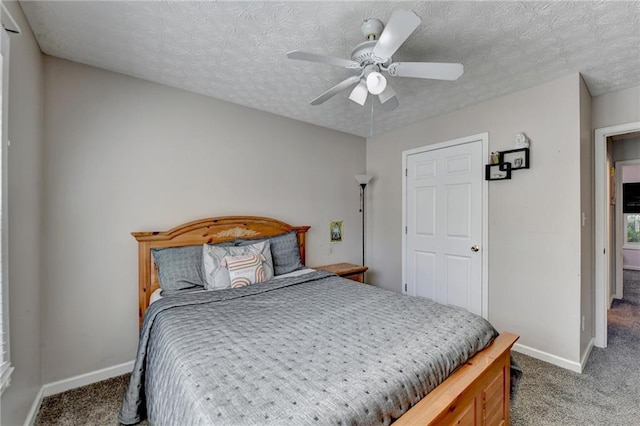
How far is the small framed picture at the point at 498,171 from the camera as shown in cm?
273

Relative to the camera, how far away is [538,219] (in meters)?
2.57

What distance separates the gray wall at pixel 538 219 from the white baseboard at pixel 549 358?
0.04 metres

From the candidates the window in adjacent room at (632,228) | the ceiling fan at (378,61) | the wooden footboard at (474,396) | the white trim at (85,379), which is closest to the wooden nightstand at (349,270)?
the wooden footboard at (474,396)

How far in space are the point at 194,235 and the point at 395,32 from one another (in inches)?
88.1

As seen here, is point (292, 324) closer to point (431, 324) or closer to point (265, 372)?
point (265, 372)

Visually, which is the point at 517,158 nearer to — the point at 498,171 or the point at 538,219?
the point at 498,171

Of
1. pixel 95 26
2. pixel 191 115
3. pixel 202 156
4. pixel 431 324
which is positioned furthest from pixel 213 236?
pixel 431 324

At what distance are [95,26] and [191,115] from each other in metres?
0.97

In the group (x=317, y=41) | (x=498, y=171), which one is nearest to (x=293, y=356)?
(x=317, y=41)

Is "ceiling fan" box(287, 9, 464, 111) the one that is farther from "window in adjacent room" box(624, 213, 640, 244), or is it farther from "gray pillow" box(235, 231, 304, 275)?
"window in adjacent room" box(624, 213, 640, 244)

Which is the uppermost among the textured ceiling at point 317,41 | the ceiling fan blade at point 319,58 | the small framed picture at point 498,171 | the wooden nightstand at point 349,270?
the textured ceiling at point 317,41

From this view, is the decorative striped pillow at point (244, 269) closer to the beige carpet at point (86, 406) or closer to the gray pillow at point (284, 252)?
the gray pillow at point (284, 252)

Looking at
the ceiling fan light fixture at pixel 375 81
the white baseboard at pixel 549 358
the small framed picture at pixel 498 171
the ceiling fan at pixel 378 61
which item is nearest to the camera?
the ceiling fan at pixel 378 61

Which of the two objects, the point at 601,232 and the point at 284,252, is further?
the point at 284,252
